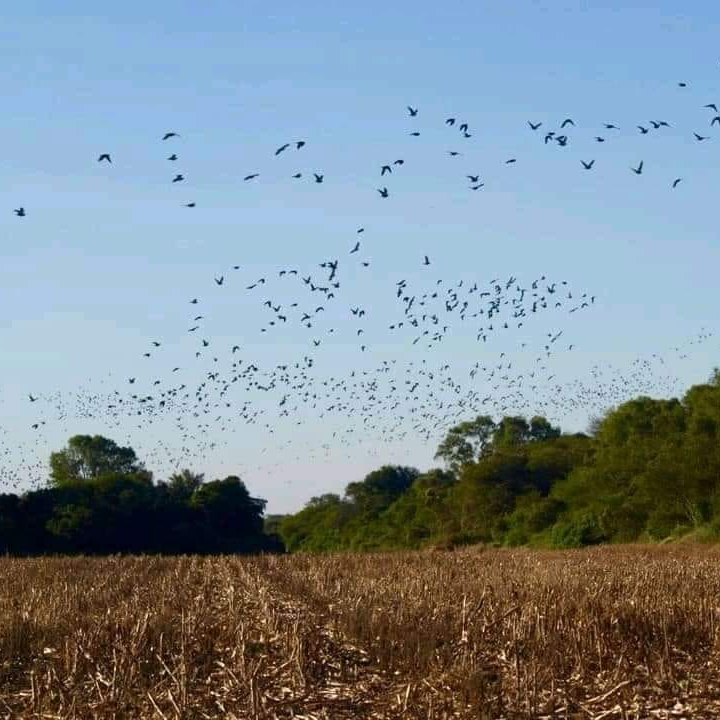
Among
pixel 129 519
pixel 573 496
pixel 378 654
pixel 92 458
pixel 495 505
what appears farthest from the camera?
pixel 92 458

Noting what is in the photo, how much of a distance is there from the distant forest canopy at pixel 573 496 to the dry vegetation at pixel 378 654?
33.9 meters

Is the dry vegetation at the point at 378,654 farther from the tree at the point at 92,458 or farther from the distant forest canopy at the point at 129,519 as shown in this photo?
the tree at the point at 92,458

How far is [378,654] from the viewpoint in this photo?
13023mm

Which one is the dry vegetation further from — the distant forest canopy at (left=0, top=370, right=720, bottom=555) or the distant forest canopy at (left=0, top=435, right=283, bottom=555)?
the distant forest canopy at (left=0, top=435, right=283, bottom=555)

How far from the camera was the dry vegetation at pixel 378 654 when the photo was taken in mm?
10586

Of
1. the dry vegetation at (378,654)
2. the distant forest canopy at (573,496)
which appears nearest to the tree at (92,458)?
the distant forest canopy at (573,496)

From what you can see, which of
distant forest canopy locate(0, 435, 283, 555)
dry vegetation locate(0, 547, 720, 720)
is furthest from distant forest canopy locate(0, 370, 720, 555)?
dry vegetation locate(0, 547, 720, 720)

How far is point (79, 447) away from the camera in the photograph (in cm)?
12381

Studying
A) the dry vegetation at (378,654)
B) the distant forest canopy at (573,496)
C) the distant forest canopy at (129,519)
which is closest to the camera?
the dry vegetation at (378,654)

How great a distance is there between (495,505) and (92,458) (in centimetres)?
5367

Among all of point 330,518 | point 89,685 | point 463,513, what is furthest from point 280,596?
point 330,518

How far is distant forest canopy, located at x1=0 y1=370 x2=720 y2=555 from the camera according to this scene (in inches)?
2324

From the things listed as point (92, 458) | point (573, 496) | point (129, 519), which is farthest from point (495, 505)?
point (92, 458)

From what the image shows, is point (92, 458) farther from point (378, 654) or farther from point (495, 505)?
point (378, 654)
